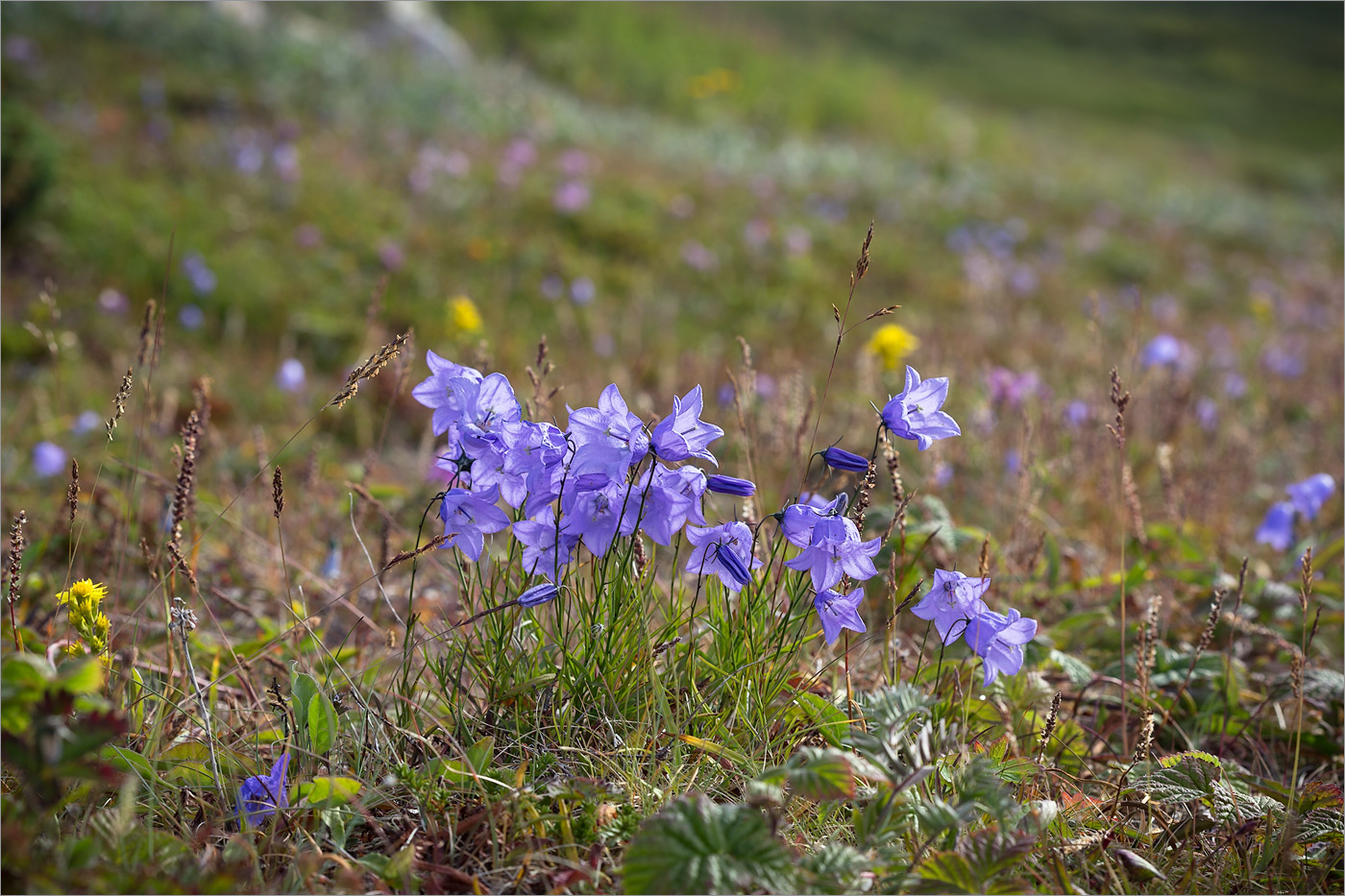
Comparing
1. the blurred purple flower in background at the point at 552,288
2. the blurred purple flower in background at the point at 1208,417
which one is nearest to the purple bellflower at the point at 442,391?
the blurred purple flower in background at the point at 1208,417

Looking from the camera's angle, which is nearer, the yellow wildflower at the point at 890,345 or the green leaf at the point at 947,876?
the green leaf at the point at 947,876

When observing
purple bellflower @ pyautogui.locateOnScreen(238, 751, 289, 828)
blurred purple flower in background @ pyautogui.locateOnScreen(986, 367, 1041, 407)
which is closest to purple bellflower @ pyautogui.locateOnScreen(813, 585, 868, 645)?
purple bellflower @ pyautogui.locateOnScreen(238, 751, 289, 828)

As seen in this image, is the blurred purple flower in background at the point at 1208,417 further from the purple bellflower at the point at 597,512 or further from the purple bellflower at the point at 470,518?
the purple bellflower at the point at 470,518

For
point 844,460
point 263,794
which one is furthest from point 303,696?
point 844,460

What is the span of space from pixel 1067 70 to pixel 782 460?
5609 centimetres

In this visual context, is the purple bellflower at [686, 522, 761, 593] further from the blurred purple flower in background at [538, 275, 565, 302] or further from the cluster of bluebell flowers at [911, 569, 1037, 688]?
the blurred purple flower in background at [538, 275, 565, 302]

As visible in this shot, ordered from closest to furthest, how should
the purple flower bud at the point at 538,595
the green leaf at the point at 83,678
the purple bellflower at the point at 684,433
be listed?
1. the green leaf at the point at 83,678
2. the purple bellflower at the point at 684,433
3. the purple flower bud at the point at 538,595

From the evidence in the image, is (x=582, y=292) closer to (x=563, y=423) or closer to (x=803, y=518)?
(x=563, y=423)

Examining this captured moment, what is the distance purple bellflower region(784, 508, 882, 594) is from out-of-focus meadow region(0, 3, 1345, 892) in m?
0.17

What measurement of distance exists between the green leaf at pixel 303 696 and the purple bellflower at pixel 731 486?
0.79m

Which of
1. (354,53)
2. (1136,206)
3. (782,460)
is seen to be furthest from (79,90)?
(1136,206)

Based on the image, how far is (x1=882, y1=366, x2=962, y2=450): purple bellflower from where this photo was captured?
61.2 inches

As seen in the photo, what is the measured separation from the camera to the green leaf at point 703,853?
1218mm

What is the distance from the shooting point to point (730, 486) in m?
1.45
